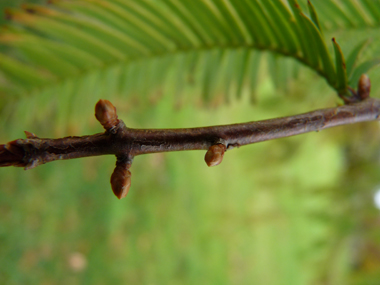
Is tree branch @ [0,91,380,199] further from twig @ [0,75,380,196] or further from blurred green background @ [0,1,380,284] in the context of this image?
blurred green background @ [0,1,380,284]

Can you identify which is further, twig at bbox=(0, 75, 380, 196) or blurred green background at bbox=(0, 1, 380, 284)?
blurred green background at bbox=(0, 1, 380, 284)

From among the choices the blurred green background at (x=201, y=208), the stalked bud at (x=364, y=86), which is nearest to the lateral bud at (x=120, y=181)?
the stalked bud at (x=364, y=86)

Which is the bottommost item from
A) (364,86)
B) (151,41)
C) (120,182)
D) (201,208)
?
(120,182)

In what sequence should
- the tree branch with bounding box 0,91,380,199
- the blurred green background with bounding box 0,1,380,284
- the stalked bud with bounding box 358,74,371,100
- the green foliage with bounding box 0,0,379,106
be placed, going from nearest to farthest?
the tree branch with bounding box 0,91,380,199
the stalked bud with bounding box 358,74,371,100
the green foliage with bounding box 0,0,379,106
the blurred green background with bounding box 0,1,380,284

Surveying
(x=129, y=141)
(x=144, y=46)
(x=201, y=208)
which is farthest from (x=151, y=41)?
(x=201, y=208)

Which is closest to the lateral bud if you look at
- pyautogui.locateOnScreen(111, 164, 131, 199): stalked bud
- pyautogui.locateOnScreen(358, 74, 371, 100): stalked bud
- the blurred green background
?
pyautogui.locateOnScreen(111, 164, 131, 199): stalked bud

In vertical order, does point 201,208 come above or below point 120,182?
above

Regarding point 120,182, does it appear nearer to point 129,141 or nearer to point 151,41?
point 129,141
